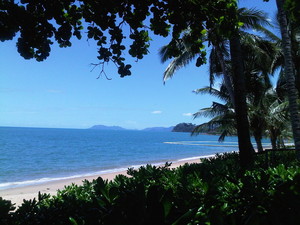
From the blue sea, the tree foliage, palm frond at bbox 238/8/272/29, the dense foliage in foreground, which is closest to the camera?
the dense foliage in foreground

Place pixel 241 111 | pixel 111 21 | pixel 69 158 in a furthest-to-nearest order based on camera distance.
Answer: pixel 69 158 → pixel 241 111 → pixel 111 21

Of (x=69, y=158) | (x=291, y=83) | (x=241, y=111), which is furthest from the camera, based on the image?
(x=69, y=158)

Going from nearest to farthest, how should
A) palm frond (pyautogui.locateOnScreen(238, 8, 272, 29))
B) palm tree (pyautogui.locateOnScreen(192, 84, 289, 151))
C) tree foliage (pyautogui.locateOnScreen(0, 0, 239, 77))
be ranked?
1. tree foliage (pyautogui.locateOnScreen(0, 0, 239, 77))
2. palm frond (pyautogui.locateOnScreen(238, 8, 272, 29))
3. palm tree (pyautogui.locateOnScreen(192, 84, 289, 151))

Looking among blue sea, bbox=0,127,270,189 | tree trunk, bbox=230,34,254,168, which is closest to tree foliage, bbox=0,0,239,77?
tree trunk, bbox=230,34,254,168

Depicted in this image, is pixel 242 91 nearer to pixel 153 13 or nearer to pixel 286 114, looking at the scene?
pixel 153 13

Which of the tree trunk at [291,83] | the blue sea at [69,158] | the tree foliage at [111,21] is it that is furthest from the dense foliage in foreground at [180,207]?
the blue sea at [69,158]

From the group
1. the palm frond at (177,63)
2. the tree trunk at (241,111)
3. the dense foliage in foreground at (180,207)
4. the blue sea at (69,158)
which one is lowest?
the blue sea at (69,158)

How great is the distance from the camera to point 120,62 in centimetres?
360

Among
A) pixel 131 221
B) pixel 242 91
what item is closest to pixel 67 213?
pixel 131 221

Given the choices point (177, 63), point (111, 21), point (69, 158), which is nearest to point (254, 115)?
point (177, 63)

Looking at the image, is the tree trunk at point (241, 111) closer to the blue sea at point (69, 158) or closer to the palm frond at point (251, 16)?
the palm frond at point (251, 16)

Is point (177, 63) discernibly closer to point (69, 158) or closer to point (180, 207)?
point (180, 207)

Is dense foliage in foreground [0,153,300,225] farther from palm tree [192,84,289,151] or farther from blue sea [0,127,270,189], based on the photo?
blue sea [0,127,270,189]

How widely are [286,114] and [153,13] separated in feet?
43.6
